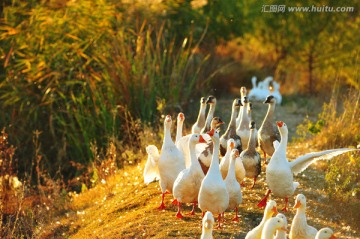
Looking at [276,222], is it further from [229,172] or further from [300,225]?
[229,172]

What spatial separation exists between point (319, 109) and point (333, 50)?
1924 millimetres

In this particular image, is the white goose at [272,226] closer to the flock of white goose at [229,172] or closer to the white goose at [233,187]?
the flock of white goose at [229,172]

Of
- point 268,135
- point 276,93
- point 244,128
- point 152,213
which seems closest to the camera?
point 152,213

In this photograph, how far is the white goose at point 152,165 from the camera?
29.3 feet

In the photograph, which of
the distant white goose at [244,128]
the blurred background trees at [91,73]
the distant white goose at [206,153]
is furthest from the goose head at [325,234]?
the blurred background trees at [91,73]

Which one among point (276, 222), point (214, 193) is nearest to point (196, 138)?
point (214, 193)

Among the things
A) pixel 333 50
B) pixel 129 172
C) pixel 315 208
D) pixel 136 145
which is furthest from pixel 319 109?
pixel 315 208

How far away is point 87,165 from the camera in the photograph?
12.6 metres

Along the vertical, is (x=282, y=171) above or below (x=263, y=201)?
above

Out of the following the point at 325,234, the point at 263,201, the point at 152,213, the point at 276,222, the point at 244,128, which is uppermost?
the point at 276,222

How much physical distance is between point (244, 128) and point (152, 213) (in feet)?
6.69

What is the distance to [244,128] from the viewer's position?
33.0 ft

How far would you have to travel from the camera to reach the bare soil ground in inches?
313

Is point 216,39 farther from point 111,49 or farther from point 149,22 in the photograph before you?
point 111,49
